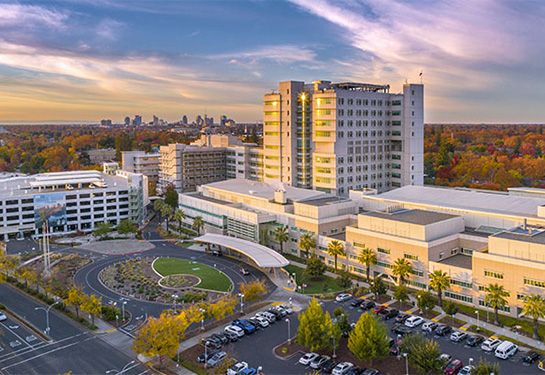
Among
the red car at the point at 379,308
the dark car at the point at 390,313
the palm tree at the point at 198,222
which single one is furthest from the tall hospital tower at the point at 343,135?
the dark car at the point at 390,313

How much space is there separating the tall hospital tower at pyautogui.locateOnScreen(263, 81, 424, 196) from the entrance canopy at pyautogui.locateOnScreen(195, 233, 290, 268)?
30.8 meters

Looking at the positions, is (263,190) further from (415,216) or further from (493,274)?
(493,274)

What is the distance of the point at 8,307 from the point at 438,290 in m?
56.6

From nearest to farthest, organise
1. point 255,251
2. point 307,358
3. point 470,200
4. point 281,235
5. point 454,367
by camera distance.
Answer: point 454,367, point 307,358, point 255,251, point 470,200, point 281,235

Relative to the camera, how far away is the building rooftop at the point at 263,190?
3775 inches

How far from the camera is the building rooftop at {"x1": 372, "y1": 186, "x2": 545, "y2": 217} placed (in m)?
74.2

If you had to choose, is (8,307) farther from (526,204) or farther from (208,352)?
(526,204)

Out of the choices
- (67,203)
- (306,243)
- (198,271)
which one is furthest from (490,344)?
(67,203)

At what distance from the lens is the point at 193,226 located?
10650 cm

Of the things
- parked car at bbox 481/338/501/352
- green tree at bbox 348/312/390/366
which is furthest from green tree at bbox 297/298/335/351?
parked car at bbox 481/338/501/352

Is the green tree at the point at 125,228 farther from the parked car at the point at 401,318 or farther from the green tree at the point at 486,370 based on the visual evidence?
the green tree at the point at 486,370

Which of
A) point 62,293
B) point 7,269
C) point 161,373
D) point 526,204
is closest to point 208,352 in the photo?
point 161,373

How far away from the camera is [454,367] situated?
4516 centimetres

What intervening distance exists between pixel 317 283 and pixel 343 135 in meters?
44.4
